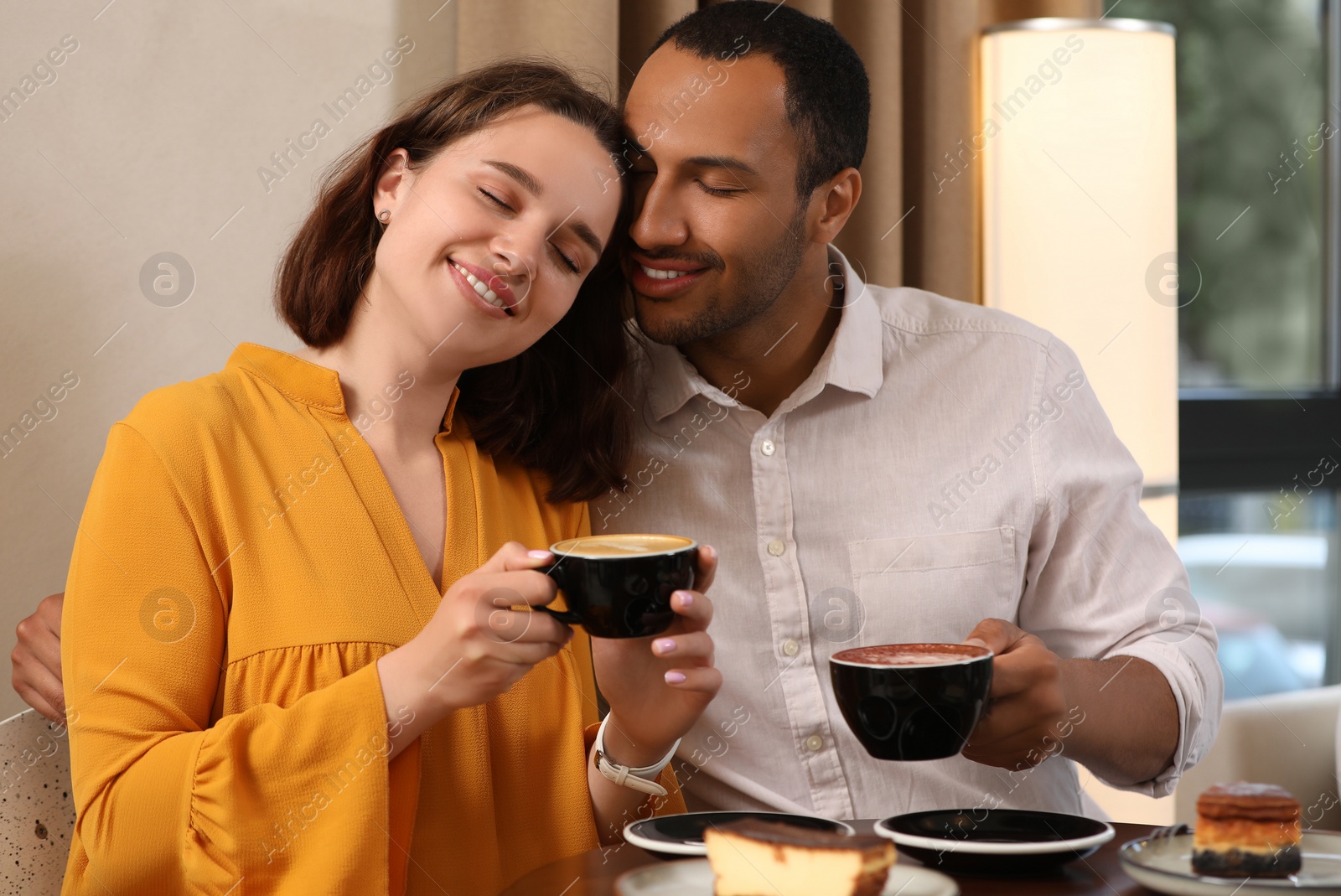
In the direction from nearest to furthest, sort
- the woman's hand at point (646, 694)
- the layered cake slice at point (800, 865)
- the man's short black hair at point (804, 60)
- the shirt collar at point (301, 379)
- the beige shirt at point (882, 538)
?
1. the layered cake slice at point (800, 865)
2. the woman's hand at point (646, 694)
3. the shirt collar at point (301, 379)
4. the beige shirt at point (882, 538)
5. the man's short black hair at point (804, 60)

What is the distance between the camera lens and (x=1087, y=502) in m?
1.38

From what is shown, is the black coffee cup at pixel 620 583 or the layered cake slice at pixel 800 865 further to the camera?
the black coffee cup at pixel 620 583

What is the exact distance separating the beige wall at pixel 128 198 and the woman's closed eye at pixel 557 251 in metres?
0.58

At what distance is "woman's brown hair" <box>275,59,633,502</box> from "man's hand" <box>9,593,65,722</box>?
0.37 metres

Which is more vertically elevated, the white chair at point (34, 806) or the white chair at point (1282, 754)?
the white chair at point (34, 806)

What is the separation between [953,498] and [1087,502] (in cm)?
16

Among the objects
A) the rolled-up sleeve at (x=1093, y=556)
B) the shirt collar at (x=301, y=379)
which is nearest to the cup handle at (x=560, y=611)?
the shirt collar at (x=301, y=379)

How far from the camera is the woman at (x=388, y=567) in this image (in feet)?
3.11

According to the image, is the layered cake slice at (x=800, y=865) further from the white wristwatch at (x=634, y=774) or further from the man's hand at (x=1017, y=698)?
the white wristwatch at (x=634, y=774)

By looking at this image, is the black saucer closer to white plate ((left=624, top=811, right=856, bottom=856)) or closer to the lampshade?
white plate ((left=624, top=811, right=856, bottom=856))

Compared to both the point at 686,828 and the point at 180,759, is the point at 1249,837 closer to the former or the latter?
the point at 686,828

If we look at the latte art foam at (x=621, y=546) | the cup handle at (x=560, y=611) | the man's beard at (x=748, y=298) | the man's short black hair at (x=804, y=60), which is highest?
the man's short black hair at (x=804, y=60)

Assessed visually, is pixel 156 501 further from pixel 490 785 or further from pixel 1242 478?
pixel 1242 478

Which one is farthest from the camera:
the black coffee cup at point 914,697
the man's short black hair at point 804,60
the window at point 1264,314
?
the window at point 1264,314
